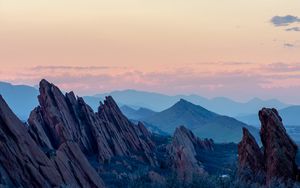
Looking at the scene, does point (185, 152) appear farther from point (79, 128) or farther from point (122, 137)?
point (122, 137)

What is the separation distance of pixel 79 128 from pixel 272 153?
214 ft

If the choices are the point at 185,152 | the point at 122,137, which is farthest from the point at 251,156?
the point at 122,137

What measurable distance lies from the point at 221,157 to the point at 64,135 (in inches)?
2517

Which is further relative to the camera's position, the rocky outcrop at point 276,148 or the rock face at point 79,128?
the rock face at point 79,128

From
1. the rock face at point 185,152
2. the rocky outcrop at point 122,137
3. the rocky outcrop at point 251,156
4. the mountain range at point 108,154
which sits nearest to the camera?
the mountain range at point 108,154

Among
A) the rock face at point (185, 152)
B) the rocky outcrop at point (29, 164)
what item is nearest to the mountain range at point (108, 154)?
the rocky outcrop at point (29, 164)

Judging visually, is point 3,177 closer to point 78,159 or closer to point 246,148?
point 78,159

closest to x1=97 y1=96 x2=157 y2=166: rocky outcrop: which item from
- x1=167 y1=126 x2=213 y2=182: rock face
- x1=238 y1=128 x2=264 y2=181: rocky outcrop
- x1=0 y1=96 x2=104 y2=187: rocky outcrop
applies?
x1=167 y1=126 x2=213 y2=182: rock face

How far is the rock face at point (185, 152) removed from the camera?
9111cm

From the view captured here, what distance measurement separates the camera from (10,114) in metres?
60.1

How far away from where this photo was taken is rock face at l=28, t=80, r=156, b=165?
4235 inches

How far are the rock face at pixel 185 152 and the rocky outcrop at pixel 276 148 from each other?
7.15 metres

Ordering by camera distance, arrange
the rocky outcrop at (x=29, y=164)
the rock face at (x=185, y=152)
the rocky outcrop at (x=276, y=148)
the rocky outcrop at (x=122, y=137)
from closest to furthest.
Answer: the rocky outcrop at (x=29, y=164), the rocky outcrop at (x=276, y=148), the rock face at (x=185, y=152), the rocky outcrop at (x=122, y=137)

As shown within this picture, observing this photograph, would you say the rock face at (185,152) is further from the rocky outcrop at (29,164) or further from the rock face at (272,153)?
the rocky outcrop at (29,164)
